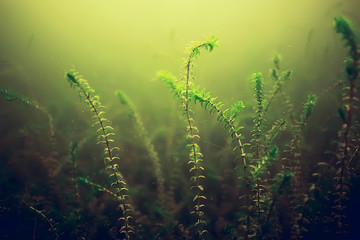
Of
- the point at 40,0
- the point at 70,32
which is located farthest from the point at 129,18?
the point at 40,0

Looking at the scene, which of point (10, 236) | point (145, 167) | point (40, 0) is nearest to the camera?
point (10, 236)

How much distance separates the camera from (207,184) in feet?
9.83

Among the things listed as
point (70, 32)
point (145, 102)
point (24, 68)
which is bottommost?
point (145, 102)

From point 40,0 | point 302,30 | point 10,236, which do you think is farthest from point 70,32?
point 302,30

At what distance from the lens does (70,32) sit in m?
6.03

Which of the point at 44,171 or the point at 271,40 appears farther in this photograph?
the point at 271,40

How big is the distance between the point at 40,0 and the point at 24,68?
267 cm

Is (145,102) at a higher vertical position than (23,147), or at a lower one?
higher

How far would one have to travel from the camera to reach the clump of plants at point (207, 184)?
1495 mm

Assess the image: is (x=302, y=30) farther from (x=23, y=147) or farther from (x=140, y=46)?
(x=23, y=147)

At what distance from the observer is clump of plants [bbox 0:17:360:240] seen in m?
1.50

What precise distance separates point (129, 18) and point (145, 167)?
488 centimetres

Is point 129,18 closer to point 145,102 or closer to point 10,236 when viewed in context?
point 145,102

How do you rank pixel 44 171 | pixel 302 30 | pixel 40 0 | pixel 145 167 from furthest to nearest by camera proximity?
pixel 40 0 < pixel 302 30 < pixel 145 167 < pixel 44 171
